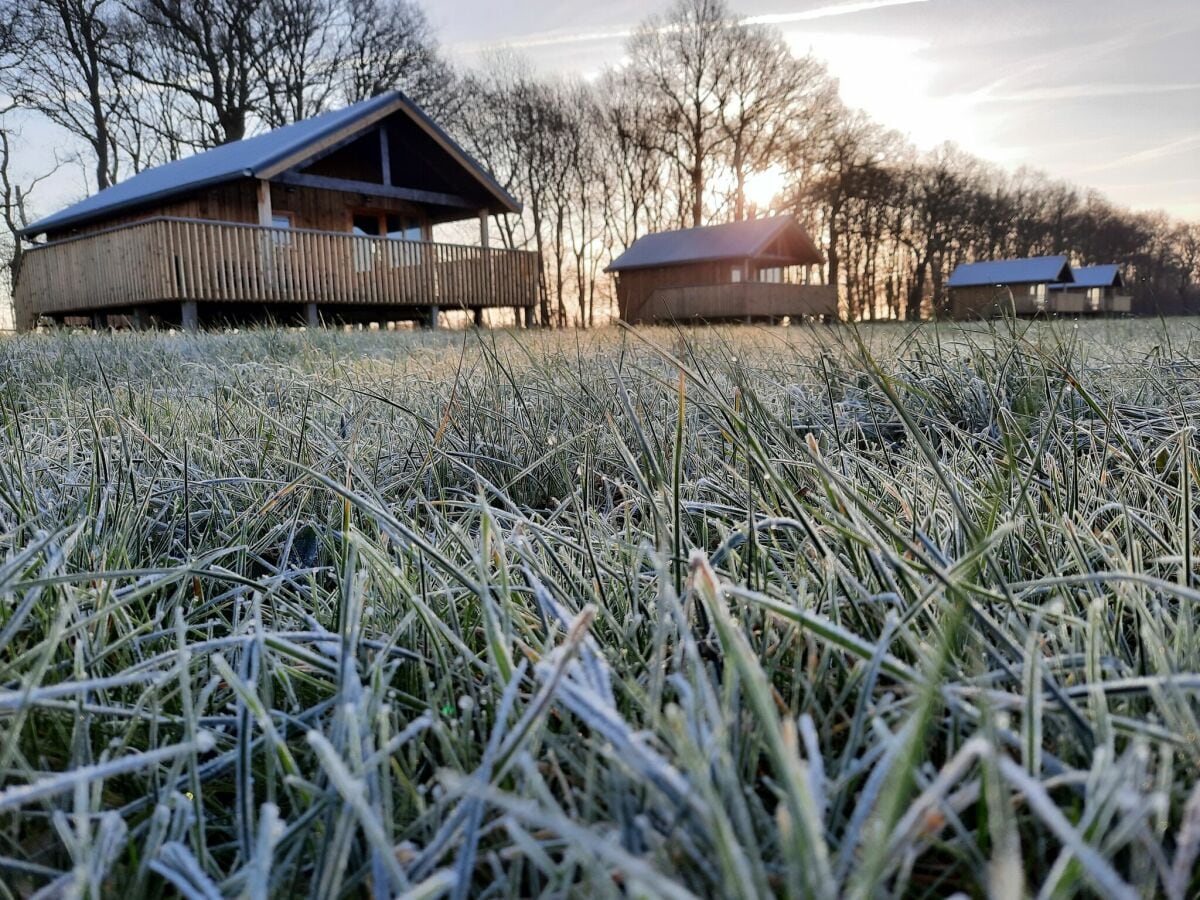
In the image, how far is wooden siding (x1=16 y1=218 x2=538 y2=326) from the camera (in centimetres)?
1165

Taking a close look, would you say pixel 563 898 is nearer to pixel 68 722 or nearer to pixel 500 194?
pixel 68 722

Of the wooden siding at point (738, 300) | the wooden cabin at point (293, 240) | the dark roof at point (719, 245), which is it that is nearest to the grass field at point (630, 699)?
the wooden cabin at point (293, 240)

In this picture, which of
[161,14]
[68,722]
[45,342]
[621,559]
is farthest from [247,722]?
[161,14]

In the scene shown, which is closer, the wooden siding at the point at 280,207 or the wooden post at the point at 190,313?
the wooden post at the point at 190,313

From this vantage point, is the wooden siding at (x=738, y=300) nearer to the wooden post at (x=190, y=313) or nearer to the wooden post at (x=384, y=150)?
the wooden post at (x=384, y=150)

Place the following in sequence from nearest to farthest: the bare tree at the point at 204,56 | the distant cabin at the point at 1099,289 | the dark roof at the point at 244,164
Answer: the dark roof at the point at 244,164, the bare tree at the point at 204,56, the distant cabin at the point at 1099,289

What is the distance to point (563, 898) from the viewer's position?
1.35 ft

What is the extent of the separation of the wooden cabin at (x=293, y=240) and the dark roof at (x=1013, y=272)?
106 ft

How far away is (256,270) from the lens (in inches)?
491

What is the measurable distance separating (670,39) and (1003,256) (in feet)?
87.6

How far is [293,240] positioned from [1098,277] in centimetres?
4871

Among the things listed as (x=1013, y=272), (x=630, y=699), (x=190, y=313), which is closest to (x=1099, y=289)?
(x=1013, y=272)

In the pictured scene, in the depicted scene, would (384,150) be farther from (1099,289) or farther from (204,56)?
(1099,289)

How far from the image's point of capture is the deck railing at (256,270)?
11648mm
